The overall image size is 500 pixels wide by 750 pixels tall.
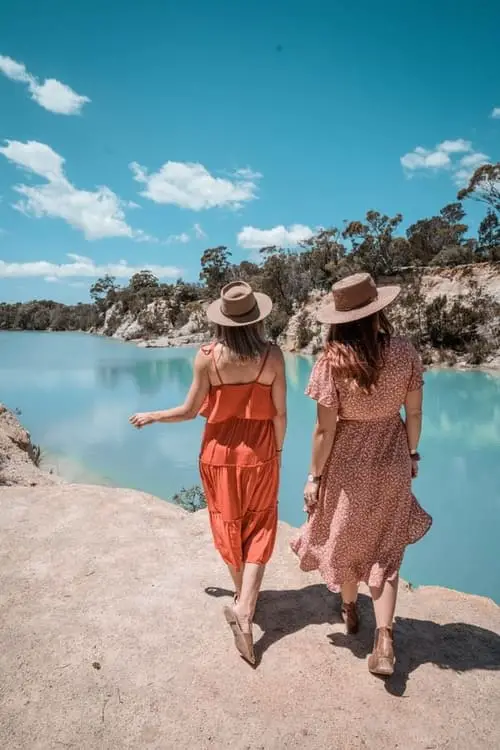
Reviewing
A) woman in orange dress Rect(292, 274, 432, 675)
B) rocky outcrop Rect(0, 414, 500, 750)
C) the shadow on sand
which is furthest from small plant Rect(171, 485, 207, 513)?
woman in orange dress Rect(292, 274, 432, 675)

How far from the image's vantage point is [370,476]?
6.00 ft

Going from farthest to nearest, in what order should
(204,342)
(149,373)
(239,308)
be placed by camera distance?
(204,342) < (149,373) < (239,308)

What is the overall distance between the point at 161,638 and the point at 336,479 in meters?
1.01

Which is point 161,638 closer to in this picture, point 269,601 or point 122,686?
point 122,686

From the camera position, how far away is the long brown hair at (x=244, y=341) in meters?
1.94

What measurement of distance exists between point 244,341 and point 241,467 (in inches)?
20.3

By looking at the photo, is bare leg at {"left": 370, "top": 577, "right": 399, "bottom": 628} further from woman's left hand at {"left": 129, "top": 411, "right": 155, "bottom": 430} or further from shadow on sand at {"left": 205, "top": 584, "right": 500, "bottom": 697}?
woman's left hand at {"left": 129, "top": 411, "right": 155, "bottom": 430}

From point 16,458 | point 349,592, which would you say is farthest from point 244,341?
point 16,458

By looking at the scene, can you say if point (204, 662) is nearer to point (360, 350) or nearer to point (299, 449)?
point (360, 350)

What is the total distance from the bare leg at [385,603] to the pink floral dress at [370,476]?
31mm

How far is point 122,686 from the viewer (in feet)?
5.87

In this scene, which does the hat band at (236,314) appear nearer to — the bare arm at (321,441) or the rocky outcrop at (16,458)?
the bare arm at (321,441)

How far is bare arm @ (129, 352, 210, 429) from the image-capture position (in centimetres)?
197

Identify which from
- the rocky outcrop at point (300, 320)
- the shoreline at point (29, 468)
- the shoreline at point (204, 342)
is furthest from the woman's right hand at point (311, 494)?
the rocky outcrop at point (300, 320)
